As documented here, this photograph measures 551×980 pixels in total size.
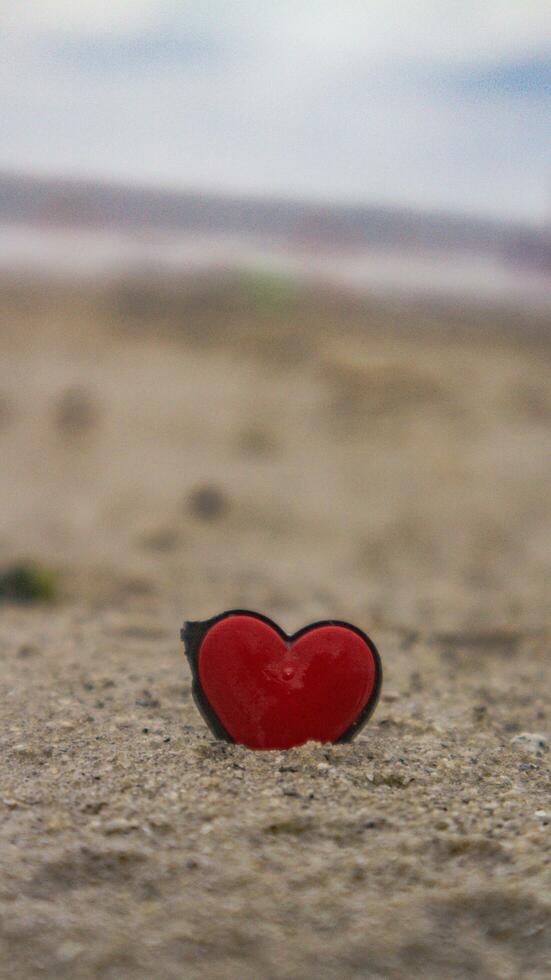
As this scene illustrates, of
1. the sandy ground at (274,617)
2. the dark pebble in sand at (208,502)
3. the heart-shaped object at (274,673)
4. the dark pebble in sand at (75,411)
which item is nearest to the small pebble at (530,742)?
the sandy ground at (274,617)

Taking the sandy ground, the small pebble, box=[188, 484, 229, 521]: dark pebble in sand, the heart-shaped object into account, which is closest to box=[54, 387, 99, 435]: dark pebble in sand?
the sandy ground

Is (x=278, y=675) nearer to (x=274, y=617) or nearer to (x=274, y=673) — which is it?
(x=274, y=673)

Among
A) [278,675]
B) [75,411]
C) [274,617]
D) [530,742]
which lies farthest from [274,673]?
[75,411]

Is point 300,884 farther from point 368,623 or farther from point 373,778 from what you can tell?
point 368,623

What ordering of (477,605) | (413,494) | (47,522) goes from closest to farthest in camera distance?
(477,605), (47,522), (413,494)

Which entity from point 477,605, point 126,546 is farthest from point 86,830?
point 126,546
